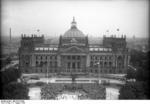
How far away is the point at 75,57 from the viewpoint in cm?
852

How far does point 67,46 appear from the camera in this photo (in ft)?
28.5

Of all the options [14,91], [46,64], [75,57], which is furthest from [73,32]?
[14,91]

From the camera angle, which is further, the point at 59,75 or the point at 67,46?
the point at 67,46

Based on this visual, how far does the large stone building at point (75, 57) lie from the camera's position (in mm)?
7983

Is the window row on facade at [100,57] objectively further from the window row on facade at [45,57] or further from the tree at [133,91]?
the window row on facade at [45,57]

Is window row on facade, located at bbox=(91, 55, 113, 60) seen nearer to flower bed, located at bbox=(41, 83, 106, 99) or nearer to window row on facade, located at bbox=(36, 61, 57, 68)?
flower bed, located at bbox=(41, 83, 106, 99)

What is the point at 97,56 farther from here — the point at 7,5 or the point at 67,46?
the point at 7,5

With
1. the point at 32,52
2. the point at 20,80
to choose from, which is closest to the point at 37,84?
the point at 20,80

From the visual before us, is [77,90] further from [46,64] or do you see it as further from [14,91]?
[14,91]

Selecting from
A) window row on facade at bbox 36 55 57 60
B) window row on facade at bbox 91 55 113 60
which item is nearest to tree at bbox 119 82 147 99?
window row on facade at bbox 91 55 113 60

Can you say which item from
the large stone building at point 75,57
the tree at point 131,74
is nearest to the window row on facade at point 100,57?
the large stone building at point 75,57

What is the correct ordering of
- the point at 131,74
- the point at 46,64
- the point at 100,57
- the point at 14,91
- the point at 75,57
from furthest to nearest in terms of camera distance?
1. the point at 75,57
2. the point at 100,57
3. the point at 46,64
4. the point at 131,74
5. the point at 14,91

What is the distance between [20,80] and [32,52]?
1.01 meters

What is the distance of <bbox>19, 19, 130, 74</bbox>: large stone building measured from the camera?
7.98 metres
